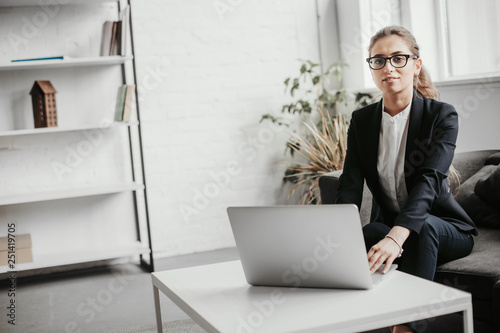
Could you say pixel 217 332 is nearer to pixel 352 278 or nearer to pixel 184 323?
pixel 352 278

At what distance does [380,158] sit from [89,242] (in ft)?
8.54

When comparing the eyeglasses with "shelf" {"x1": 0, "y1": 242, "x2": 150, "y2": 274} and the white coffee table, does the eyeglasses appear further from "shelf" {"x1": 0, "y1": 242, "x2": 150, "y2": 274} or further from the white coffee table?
"shelf" {"x1": 0, "y1": 242, "x2": 150, "y2": 274}

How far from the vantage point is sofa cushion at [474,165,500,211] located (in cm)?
250

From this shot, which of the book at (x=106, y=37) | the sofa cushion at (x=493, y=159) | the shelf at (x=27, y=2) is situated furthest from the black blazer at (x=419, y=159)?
the shelf at (x=27, y=2)

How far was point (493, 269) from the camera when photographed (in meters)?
1.99

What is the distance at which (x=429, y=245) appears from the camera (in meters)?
1.88

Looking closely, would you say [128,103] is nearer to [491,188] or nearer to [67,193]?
[67,193]

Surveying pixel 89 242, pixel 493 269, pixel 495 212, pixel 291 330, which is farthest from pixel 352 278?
pixel 89 242
